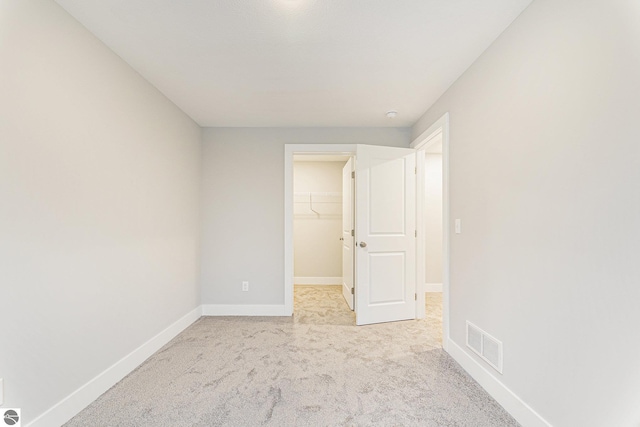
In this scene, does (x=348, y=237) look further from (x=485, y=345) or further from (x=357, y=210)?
(x=485, y=345)

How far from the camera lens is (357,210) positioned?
11.3 ft

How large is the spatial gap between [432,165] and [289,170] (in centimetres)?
263

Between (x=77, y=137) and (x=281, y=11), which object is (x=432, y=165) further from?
(x=77, y=137)

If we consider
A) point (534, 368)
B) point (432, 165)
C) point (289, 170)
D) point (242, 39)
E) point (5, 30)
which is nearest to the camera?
point (5, 30)

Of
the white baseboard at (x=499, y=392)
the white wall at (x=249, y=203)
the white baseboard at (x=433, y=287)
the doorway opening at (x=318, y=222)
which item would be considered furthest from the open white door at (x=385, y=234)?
the doorway opening at (x=318, y=222)

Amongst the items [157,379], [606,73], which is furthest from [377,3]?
[157,379]

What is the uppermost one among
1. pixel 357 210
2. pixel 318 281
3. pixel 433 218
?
pixel 357 210

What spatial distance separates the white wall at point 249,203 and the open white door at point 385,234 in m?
0.43

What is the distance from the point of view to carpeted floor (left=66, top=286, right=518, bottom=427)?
70.2 inches

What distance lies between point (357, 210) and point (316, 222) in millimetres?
2278

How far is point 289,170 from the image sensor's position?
3.81 m

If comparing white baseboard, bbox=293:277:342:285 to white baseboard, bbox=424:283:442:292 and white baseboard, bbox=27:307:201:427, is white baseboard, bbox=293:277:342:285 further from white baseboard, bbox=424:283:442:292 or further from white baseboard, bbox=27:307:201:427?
white baseboard, bbox=27:307:201:427

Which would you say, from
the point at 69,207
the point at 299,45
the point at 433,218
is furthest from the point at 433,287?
the point at 69,207

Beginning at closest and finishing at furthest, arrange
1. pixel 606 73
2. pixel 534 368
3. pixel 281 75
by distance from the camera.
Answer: pixel 606 73, pixel 534 368, pixel 281 75
